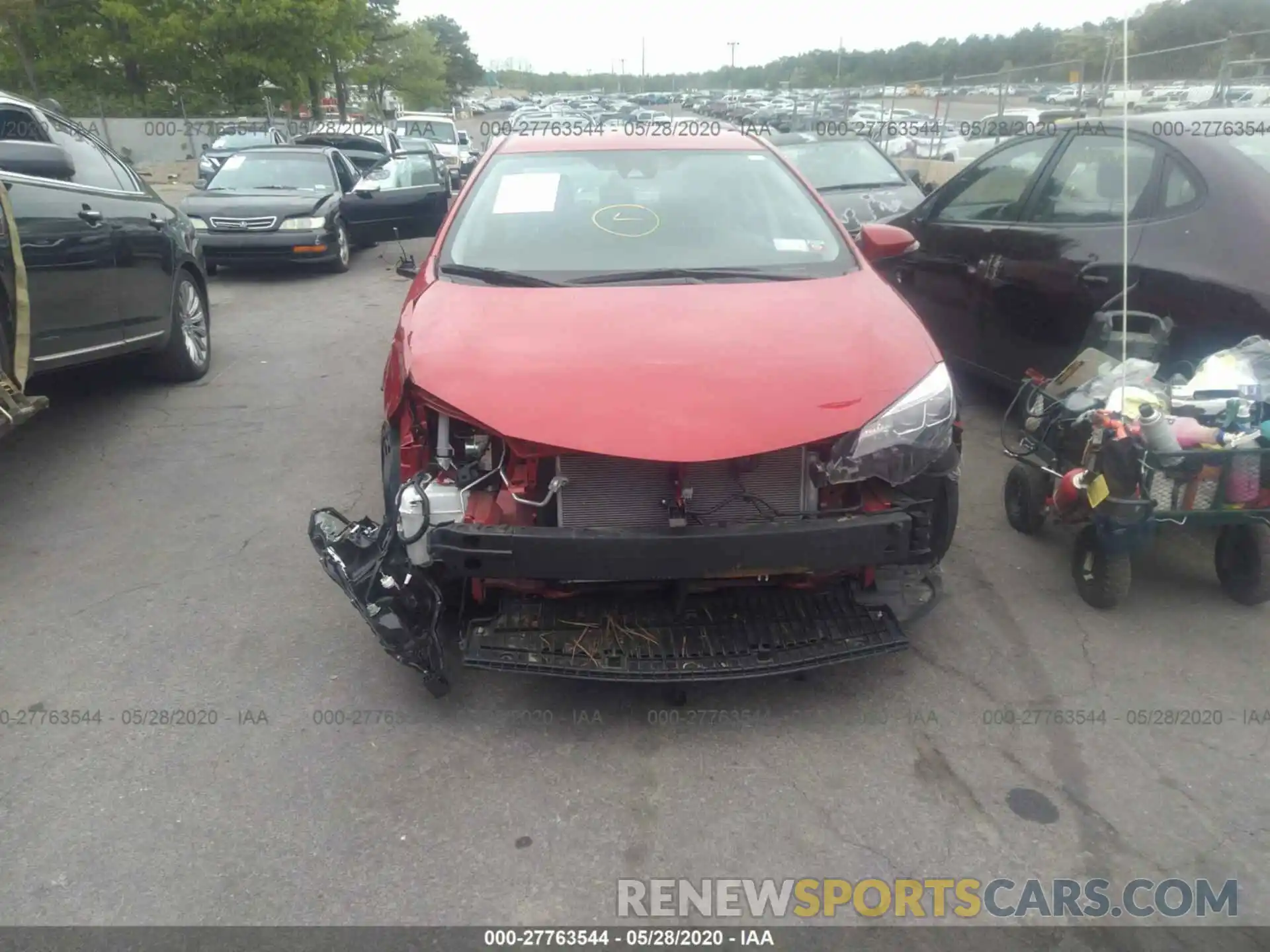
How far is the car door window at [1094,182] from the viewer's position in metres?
4.96

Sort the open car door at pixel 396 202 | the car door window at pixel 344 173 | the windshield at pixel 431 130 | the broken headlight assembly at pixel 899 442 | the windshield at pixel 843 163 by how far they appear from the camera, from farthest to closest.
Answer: the windshield at pixel 431 130 → the car door window at pixel 344 173 → the open car door at pixel 396 202 → the windshield at pixel 843 163 → the broken headlight assembly at pixel 899 442

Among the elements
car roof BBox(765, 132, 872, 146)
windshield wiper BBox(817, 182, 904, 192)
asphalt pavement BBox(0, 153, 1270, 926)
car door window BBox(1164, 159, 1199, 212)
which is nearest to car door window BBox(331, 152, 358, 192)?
car roof BBox(765, 132, 872, 146)

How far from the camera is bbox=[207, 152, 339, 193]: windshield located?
12180mm

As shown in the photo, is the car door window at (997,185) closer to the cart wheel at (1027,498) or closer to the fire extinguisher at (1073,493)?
the cart wheel at (1027,498)

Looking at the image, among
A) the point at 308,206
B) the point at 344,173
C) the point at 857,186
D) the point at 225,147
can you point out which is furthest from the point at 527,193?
the point at 225,147

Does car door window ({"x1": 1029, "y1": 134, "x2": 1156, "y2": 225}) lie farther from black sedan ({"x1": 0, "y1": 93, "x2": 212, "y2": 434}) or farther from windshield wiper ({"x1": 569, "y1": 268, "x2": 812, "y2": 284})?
black sedan ({"x1": 0, "y1": 93, "x2": 212, "y2": 434})

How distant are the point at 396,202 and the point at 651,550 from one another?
442 inches

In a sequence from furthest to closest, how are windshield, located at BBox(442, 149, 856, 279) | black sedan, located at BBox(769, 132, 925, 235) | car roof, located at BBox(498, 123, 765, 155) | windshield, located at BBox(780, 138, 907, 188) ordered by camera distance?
1. windshield, located at BBox(780, 138, 907, 188)
2. black sedan, located at BBox(769, 132, 925, 235)
3. car roof, located at BBox(498, 123, 765, 155)
4. windshield, located at BBox(442, 149, 856, 279)

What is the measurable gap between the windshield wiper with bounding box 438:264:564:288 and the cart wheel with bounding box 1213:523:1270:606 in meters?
2.76

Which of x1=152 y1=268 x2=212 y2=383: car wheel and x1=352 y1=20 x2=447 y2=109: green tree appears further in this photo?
x1=352 y1=20 x2=447 y2=109: green tree

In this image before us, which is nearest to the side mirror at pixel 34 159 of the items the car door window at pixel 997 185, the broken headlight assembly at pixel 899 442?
the broken headlight assembly at pixel 899 442

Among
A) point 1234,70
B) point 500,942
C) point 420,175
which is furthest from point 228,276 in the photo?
point 1234,70

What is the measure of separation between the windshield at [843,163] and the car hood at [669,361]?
6.70 meters

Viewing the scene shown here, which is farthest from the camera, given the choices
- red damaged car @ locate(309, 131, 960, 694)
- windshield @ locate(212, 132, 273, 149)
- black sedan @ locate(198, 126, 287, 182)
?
windshield @ locate(212, 132, 273, 149)
